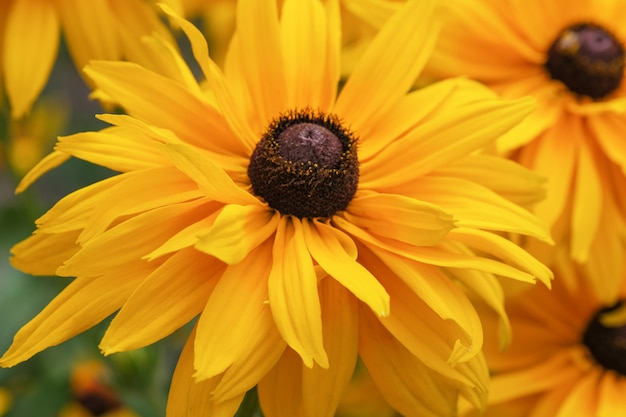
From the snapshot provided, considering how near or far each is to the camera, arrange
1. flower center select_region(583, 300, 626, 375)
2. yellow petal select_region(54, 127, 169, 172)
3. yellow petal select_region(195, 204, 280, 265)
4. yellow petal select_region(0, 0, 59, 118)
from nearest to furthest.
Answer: yellow petal select_region(195, 204, 280, 265) → yellow petal select_region(54, 127, 169, 172) → yellow petal select_region(0, 0, 59, 118) → flower center select_region(583, 300, 626, 375)

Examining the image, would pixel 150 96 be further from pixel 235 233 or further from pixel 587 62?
pixel 587 62

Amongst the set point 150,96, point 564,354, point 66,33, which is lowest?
point 564,354

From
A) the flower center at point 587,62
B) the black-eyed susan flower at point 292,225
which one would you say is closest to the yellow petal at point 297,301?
the black-eyed susan flower at point 292,225

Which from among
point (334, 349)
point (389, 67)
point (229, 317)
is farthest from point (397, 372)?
point (389, 67)

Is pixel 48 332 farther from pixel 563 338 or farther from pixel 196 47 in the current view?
pixel 563 338

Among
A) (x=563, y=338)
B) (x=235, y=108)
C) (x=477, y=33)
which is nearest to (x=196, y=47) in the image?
(x=235, y=108)

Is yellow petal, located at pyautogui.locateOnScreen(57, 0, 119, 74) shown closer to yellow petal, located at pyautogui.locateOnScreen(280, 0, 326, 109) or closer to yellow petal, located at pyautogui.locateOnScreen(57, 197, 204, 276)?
yellow petal, located at pyautogui.locateOnScreen(280, 0, 326, 109)

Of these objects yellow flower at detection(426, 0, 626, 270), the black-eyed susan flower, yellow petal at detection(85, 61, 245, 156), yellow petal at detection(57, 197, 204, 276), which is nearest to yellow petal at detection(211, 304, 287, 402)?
the black-eyed susan flower
